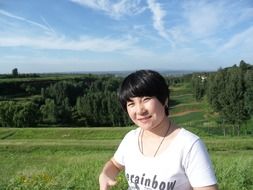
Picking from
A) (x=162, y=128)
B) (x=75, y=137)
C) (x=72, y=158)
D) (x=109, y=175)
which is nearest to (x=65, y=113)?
(x=75, y=137)

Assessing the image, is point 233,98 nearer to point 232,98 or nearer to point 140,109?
point 232,98

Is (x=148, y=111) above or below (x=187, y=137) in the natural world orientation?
above

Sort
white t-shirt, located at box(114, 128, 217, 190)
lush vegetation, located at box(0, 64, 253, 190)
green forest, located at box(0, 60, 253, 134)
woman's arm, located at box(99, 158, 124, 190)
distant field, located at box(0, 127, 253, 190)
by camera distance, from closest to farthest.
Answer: white t-shirt, located at box(114, 128, 217, 190), woman's arm, located at box(99, 158, 124, 190), distant field, located at box(0, 127, 253, 190), lush vegetation, located at box(0, 64, 253, 190), green forest, located at box(0, 60, 253, 134)

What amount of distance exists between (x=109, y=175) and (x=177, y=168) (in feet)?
1.76

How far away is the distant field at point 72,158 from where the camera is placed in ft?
20.0

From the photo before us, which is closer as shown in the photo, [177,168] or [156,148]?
[177,168]

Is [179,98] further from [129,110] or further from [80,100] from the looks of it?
[129,110]

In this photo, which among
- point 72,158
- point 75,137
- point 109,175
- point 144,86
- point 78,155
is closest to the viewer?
point 144,86

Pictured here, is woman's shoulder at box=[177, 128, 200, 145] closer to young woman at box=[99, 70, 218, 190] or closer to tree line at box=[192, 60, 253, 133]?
young woman at box=[99, 70, 218, 190]

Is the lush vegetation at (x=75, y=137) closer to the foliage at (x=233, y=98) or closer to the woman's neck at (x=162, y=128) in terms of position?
the woman's neck at (x=162, y=128)

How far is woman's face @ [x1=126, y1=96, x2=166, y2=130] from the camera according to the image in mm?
2469

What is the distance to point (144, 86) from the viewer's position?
2.45 metres

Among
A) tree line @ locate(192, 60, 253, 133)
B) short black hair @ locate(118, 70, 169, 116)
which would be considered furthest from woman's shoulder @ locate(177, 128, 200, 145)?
tree line @ locate(192, 60, 253, 133)

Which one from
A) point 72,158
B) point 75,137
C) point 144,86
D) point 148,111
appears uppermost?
point 144,86
